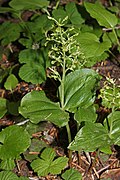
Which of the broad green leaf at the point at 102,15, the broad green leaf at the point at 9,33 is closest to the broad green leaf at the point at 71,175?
the broad green leaf at the point at 102,15

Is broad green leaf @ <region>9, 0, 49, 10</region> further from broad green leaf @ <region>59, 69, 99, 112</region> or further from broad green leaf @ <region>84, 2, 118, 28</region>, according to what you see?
broad green leaf @ <region>59, 69, 99, 112</region>

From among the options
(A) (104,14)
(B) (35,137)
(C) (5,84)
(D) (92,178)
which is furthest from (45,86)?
(D) (92,178)

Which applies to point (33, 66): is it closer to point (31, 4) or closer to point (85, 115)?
point (31, 4)

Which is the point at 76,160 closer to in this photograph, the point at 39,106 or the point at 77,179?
the point at 77,179

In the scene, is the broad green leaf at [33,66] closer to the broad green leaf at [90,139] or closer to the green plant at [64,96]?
the green plant at [64,96]

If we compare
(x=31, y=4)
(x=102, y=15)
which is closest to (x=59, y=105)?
(x=102, y=15)

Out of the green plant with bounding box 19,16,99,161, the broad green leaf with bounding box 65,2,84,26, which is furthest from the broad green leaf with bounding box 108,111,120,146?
the broad green leaf with bounding box 65,2,84,26

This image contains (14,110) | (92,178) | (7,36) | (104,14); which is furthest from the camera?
(7,36)
